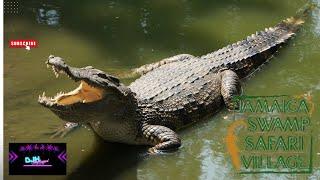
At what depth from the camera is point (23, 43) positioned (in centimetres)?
679

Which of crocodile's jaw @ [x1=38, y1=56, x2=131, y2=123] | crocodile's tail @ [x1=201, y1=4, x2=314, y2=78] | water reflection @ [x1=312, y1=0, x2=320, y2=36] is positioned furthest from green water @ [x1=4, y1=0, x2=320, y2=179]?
crocodile's jaw @ [x1=38, y1=56, x2=131, y2=123]

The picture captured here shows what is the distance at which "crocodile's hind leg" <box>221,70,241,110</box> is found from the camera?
5512 mm

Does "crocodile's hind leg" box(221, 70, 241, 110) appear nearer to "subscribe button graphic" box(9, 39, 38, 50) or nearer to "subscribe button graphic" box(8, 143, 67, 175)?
"subscribe button graphic" box(8, 143, 67, 175)

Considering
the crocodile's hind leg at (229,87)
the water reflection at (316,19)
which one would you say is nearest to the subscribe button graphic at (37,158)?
the crocodile's hind leg at (229,87)

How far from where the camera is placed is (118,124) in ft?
15.9

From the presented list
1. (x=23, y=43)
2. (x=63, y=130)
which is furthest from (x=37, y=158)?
A: (x=23, y=43)

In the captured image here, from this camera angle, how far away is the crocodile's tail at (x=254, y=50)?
5965 mm

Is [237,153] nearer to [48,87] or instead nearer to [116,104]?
[116,104]

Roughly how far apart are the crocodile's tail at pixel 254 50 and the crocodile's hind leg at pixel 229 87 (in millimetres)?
176

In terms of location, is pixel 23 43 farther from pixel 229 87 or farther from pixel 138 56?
pixel 229 87

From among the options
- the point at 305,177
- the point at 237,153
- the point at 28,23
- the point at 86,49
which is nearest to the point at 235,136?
the point at 237,153

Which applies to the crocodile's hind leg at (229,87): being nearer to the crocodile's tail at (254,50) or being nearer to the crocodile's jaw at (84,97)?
the crocodile's tail at (254,50)

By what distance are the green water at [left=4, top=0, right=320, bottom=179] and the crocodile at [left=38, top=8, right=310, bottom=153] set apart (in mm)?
133

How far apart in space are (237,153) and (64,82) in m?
1.96
